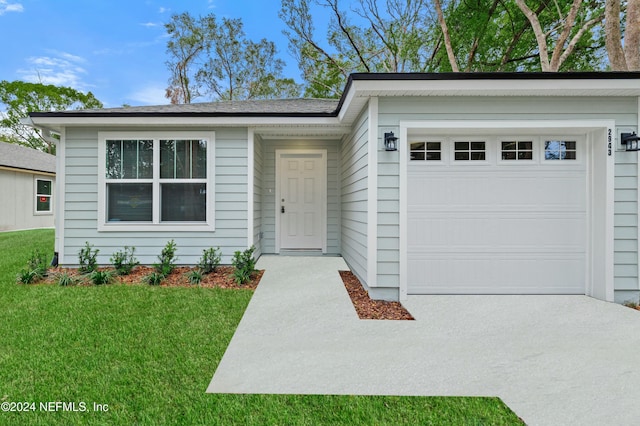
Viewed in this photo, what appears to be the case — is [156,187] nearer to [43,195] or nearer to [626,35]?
[626,35]

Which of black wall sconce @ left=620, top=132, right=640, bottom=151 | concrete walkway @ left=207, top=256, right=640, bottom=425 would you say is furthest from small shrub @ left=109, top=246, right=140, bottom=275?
black wall sconce @ left=620, top=132, right=640, bottom=151

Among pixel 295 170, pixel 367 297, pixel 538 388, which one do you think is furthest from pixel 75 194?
pixel 538 388

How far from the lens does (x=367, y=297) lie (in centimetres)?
410

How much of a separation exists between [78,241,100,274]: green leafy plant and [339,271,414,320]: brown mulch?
4042 mm

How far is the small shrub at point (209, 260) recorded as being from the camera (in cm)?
529

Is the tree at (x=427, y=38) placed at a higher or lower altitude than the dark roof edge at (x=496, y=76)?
higher

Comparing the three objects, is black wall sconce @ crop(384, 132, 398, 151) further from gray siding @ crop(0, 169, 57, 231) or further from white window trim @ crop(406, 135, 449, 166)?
gray siding @ crop(0, 169, 57, 231)

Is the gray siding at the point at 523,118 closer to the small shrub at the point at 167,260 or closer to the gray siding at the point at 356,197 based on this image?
the gray siding at the point at 356,197

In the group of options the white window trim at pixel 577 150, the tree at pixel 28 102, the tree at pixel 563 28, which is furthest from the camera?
the tree at pixel 28 102

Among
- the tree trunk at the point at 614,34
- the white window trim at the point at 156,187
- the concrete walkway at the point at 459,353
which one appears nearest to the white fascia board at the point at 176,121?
the white window trim at the point at 156,187

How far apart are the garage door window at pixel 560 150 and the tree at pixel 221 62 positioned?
50.2ft

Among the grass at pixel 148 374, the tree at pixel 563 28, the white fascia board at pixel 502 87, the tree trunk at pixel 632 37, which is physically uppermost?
the tree at pixel 563 28

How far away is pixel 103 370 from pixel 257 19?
18.8 meters

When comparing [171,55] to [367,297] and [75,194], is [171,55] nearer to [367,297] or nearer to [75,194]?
[75,194]
